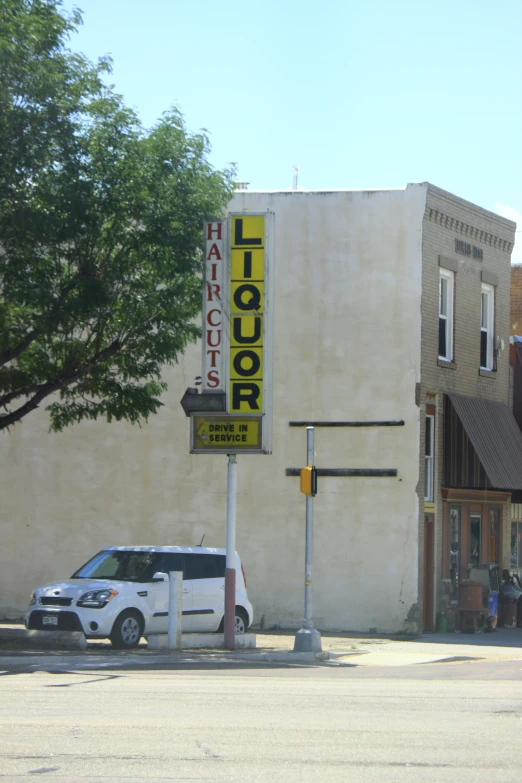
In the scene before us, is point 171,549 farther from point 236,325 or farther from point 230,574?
point 236,325

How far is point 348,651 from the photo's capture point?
21141 mm

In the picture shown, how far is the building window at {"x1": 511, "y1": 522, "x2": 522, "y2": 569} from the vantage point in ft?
104

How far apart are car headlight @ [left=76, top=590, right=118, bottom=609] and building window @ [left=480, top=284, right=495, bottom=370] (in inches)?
534

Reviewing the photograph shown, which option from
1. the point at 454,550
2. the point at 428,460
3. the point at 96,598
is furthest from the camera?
the point at 454,550

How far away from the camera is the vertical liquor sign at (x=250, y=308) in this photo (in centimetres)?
2050

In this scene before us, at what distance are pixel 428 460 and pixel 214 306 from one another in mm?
8309

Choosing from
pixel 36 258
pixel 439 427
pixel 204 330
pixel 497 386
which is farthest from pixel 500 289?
pixel 36 258

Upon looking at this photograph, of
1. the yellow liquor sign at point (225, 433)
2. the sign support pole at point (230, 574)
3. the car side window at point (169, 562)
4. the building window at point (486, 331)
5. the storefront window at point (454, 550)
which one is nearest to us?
the sign support pole at point (230, 574)

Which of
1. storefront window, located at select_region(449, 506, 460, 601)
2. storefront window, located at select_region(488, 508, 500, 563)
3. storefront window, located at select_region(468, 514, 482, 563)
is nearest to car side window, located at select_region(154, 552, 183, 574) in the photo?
storefront window, located at select_region(449, 506, 460, 601)

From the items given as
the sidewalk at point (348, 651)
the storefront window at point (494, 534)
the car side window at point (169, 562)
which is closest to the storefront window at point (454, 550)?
the sidewalk at point (348, 651)

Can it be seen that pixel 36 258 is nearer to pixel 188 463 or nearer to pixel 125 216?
pixel 125 216

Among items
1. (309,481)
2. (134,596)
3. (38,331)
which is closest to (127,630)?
(134,596)

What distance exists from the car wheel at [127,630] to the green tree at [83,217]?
148 inches

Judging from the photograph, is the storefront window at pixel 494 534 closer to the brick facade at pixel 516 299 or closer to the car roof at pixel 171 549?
the brick facade at pixel 516 299
